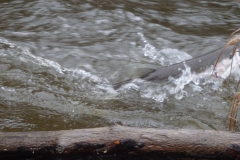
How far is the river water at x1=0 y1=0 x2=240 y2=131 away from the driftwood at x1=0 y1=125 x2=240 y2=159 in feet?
3.65

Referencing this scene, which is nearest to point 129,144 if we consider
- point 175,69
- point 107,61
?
point 175,69

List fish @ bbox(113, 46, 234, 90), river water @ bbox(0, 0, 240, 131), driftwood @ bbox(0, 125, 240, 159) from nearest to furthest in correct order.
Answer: driftwood @ bbox(0, 125, 240, 159), river water @ bbox(0, 0, 240, 131), fish @ bbox(113, 46, 234, 90)

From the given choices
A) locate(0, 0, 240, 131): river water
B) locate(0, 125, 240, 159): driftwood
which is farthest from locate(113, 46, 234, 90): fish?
locate(0, 125, 240, 159): driftwood

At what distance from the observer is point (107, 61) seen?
5781 mm

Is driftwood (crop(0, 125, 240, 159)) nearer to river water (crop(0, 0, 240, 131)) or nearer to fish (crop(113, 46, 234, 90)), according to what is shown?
river water (crop(0, 0, 240, 131))

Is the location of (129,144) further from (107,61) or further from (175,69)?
(107,61)

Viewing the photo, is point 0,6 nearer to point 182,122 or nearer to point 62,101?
point 62,101

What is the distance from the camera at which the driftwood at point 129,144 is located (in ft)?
8.02

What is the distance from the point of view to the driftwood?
8.02ft

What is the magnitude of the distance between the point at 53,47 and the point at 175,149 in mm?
4123

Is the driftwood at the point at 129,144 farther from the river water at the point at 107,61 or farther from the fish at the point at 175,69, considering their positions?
the fish at the point at 175,69

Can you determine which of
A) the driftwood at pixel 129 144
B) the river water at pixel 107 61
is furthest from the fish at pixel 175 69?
the driftwood at pixel 129 144

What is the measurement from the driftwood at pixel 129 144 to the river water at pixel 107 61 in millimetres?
1112

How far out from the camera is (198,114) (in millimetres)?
4051
